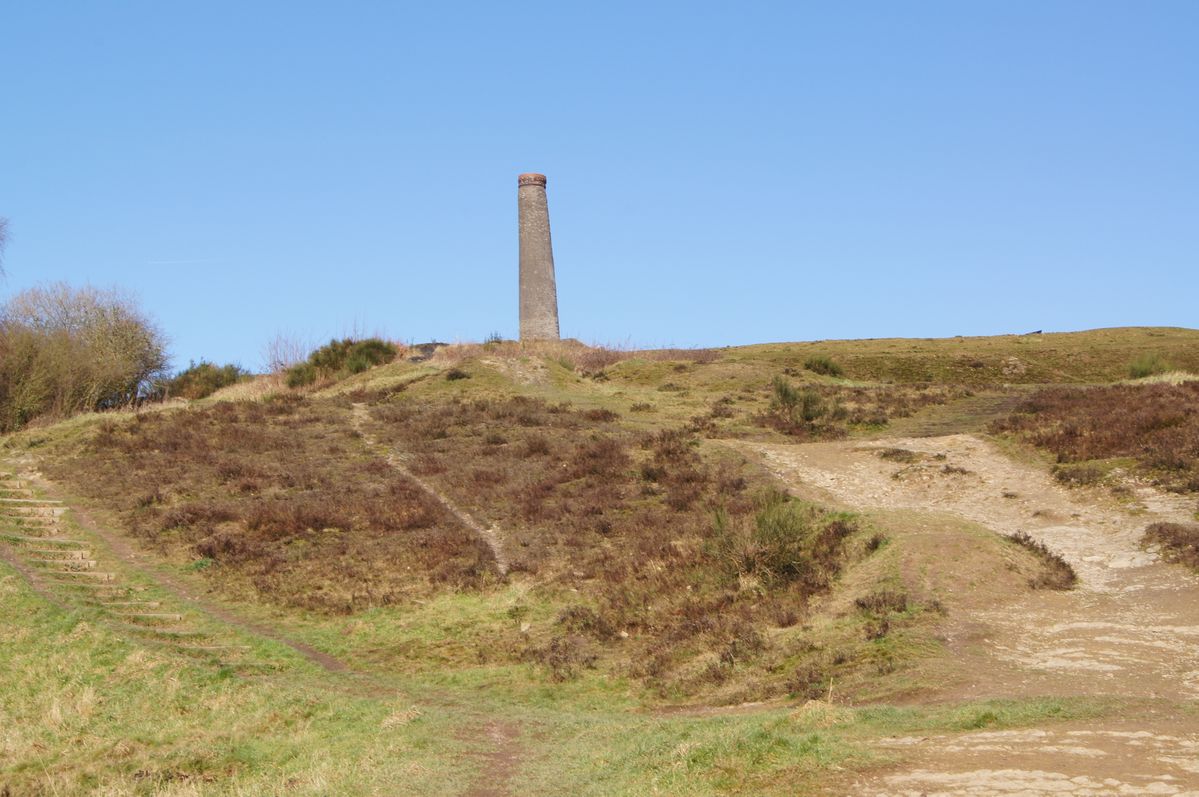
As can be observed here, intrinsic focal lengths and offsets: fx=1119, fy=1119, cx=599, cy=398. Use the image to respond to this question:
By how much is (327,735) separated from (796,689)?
18.4ft

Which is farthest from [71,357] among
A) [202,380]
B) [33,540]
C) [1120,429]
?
[1120,429]

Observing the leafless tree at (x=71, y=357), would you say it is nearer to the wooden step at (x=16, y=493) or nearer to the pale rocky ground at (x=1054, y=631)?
the wooden step at (x=16, y=493)

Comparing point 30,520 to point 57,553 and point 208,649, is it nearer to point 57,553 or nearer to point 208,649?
point 57,553

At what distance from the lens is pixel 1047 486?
76.5 ft

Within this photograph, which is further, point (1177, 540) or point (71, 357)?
point (71, 357)

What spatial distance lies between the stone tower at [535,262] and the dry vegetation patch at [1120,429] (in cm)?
2277

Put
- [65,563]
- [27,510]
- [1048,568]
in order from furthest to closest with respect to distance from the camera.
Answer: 1. [27,510]
2. [65,563]
3. [1048,568]

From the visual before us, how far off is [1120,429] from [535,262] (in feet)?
91.9

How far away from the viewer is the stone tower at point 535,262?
48594mm

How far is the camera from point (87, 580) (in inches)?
801

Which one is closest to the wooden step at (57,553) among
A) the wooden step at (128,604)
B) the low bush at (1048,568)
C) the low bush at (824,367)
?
the wooden step at (128,604)

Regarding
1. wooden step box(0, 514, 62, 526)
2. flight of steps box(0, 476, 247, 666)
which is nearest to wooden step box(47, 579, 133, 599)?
flight of steps box(0, 476, 247, 666)

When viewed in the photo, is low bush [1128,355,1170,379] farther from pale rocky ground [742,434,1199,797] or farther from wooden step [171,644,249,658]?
wooden step [171,644,249,658]

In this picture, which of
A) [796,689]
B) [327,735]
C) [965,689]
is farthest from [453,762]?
[965,689]
